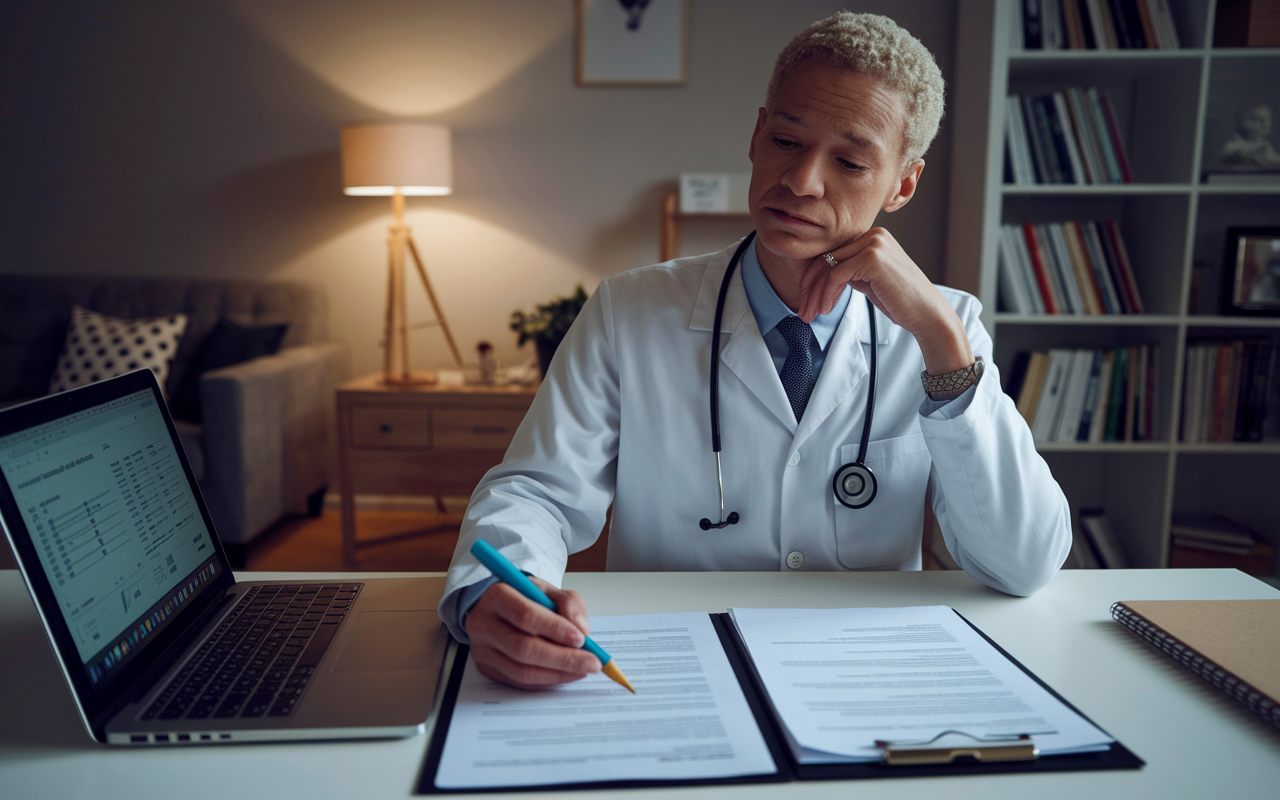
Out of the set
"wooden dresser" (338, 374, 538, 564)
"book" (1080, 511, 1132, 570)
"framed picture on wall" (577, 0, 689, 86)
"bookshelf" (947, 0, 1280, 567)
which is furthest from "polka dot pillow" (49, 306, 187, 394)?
"book" (1080, 511, 1132, 570)

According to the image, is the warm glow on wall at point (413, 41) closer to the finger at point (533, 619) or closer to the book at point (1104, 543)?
the book at point (1104, 543)

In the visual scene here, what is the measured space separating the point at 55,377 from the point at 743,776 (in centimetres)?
316

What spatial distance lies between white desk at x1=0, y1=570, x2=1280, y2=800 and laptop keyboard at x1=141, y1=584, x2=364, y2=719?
4cm

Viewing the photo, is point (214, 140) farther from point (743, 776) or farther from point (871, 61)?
point (743, 776)

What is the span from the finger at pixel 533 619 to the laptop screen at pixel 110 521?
0.29m

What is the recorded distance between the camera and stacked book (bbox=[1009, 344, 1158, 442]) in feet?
8.13

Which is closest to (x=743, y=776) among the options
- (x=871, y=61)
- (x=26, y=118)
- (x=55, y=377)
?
(x=871, y=61)

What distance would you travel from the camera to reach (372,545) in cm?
299

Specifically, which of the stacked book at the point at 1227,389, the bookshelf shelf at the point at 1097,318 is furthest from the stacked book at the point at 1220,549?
the bookshelf shelf at the point at 1097,318

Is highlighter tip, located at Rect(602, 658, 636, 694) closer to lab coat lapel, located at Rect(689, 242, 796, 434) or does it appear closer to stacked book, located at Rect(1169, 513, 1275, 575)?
lab coat lapel, located at Rect(689, 242, 796, 434)

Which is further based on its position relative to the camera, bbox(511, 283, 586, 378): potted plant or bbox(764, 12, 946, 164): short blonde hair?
bbox(511, 283, 586, 378): potted plant

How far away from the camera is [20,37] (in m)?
3.20

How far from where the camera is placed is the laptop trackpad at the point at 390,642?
2.27 feet

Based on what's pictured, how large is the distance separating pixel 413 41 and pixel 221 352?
1.41 m
